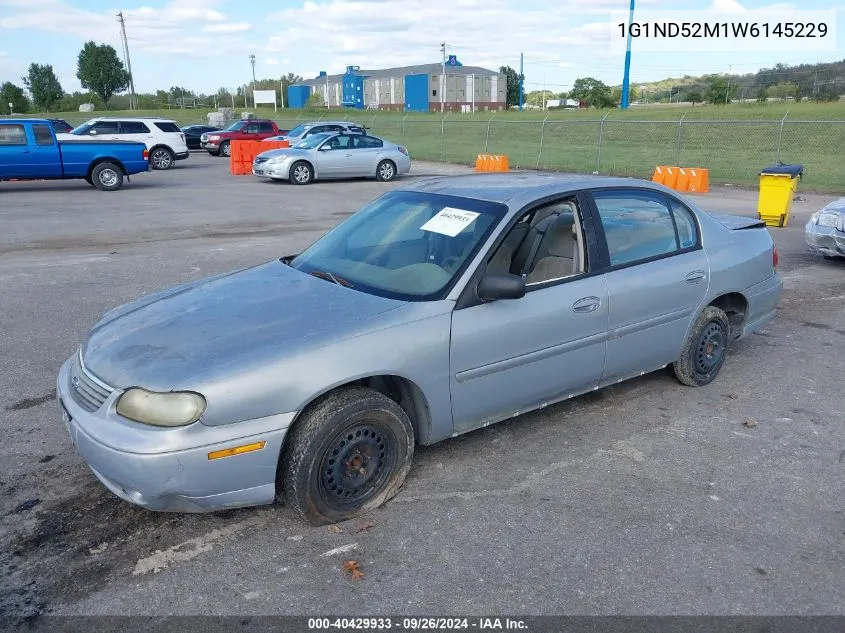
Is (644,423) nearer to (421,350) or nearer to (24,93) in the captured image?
(421,350)

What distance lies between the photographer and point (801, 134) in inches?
1328

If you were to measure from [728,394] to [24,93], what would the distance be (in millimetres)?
105917

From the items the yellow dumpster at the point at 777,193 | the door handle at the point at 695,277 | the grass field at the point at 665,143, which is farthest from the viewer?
the grass field at the point at 665,143

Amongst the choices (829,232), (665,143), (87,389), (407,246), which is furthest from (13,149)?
(665,143)

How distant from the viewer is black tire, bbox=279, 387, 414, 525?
332cm

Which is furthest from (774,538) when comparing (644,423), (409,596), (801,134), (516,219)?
(801,134)

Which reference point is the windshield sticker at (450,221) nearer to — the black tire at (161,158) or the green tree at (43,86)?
the black tire at (161,158)

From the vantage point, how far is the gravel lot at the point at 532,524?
301 cm

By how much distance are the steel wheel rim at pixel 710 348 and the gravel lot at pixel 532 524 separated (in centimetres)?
20

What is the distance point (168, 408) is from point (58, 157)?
16.9 m

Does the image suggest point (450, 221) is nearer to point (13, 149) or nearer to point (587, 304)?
point (587, 304)

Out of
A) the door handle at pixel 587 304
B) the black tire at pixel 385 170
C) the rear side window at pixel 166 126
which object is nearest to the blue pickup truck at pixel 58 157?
the black tire at pixel 385 170

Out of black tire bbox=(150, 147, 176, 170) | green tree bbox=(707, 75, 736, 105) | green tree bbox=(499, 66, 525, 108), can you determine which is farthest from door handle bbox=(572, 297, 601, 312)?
green tree bbox=(499, 66, 525, 108)

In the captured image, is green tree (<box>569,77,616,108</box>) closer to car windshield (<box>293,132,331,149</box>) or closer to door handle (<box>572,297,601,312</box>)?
car windshield (<box>293,132,331,149</box>)
